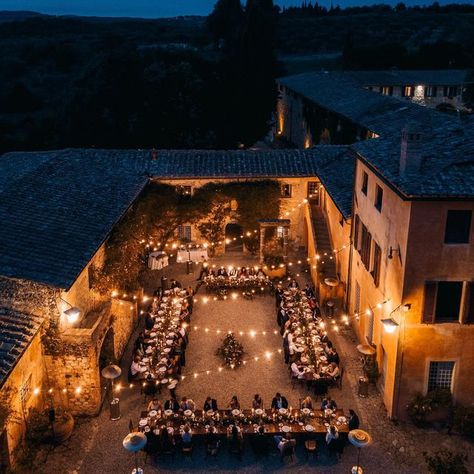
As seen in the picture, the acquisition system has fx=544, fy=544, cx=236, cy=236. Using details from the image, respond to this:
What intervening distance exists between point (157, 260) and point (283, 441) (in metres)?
14.2

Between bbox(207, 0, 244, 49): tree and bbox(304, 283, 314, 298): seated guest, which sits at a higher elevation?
bbox(207, 0, 244, 49): tree

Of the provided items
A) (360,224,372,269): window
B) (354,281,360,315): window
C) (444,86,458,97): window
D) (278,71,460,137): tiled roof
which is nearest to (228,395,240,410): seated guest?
(360,224,372,269): window

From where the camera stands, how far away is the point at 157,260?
28.8 metres

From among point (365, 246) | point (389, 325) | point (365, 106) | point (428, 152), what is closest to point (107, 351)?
point (389, 325)

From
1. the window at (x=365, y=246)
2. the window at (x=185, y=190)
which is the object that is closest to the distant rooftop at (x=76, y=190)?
the window at (x=185, y=190)

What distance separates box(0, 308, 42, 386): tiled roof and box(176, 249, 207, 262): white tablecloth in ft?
46.6

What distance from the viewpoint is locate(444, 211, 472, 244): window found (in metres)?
16.4

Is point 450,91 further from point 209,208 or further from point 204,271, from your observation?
point 204,271

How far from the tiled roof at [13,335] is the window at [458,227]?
41.7ft

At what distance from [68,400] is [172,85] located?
29907 mm

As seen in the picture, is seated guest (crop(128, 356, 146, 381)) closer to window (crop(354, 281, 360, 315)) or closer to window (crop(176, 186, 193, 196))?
window (crop(354, 281, 360, 315))

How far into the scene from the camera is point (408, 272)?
55.4 ft

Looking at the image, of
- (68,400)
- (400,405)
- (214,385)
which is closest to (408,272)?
(400,405)

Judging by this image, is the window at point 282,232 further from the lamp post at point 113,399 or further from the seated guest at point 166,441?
the seated guest at point 166,441
